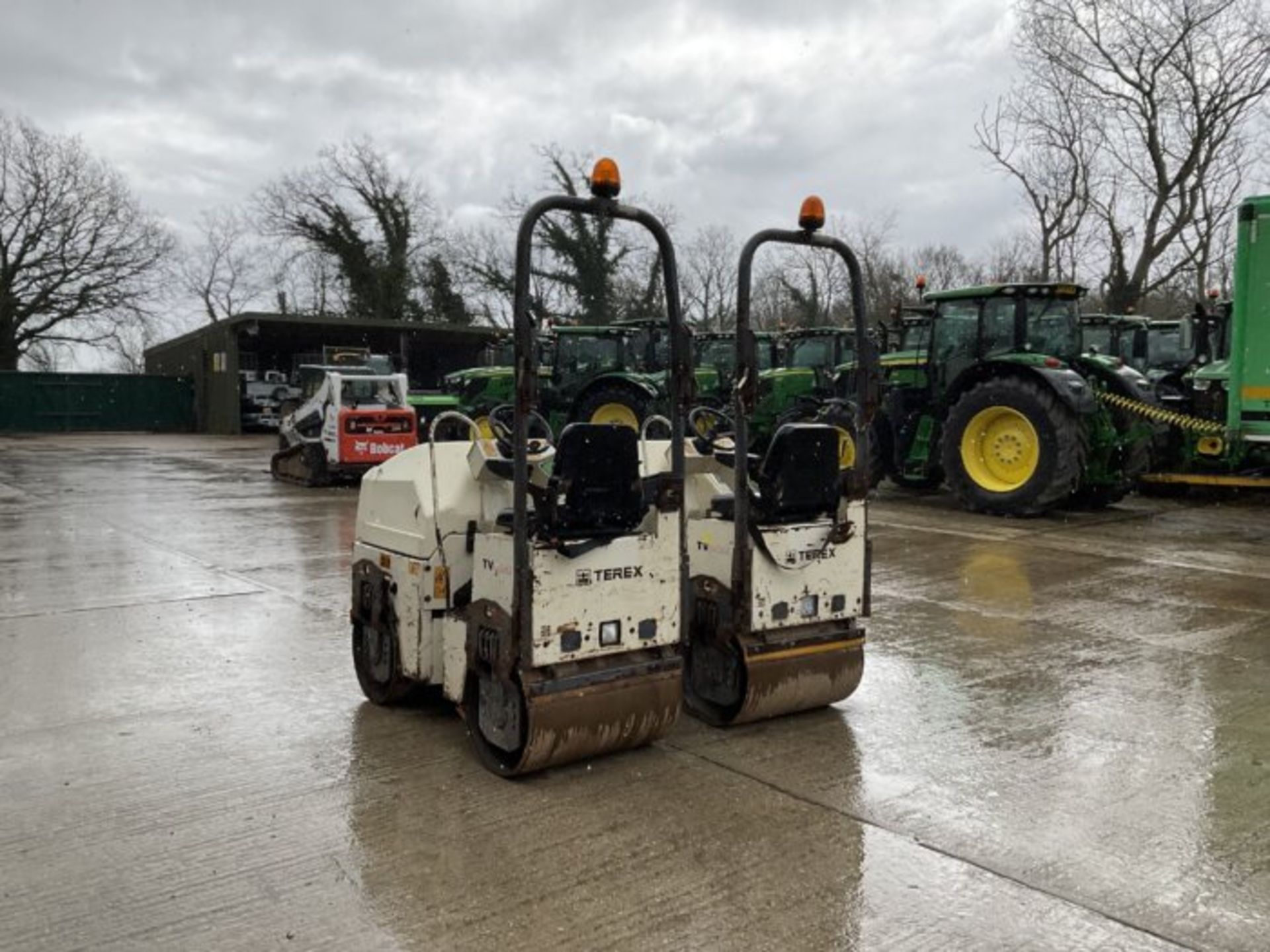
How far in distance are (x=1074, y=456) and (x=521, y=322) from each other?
331 inches

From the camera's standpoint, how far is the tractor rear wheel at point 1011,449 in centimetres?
1045

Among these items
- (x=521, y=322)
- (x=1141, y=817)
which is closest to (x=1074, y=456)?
(x=1141, y=817)

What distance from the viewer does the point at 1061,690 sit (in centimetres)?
494

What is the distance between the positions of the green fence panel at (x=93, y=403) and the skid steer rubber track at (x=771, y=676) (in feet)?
115

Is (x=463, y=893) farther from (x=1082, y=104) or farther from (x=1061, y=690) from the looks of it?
(x=1082, y=104)

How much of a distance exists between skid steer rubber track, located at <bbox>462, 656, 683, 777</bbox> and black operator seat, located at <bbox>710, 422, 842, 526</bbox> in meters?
0.74

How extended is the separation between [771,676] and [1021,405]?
288 inches

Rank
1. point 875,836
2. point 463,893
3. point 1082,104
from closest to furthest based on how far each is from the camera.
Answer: point 463,893 < point 875,836 < point 1082,104

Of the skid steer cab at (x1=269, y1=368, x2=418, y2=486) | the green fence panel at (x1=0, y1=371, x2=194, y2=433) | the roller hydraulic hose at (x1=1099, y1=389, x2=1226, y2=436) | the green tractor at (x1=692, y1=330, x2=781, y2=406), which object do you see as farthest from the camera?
the green fence panel at (x1=0, y1=371, x2=194, y2=433)

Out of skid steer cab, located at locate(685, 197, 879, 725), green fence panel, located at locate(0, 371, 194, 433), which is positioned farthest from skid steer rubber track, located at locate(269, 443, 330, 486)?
green fence panel, located at locate(0, 371, 194, 433)

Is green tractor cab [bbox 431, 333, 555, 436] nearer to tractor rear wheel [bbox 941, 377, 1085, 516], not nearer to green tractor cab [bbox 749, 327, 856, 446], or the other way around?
green tractor cab [bbox 749, 327, 856, 446]

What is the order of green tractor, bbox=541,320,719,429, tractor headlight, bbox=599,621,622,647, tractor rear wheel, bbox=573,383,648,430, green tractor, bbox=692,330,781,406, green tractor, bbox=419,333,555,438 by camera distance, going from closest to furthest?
1. tractor headlight, bbox=599,621,622,647
2. tractor rear wheel, bbox=573,383,648,430
3. green tractor, bbox=541,320,719,429
4. green tractor, bbox=692,330,781,406
5. green tractor, bbox=419,333,555,438

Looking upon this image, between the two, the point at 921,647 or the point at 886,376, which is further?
the point at 886,376

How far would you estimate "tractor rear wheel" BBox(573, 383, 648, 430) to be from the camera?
1591 centimetres
